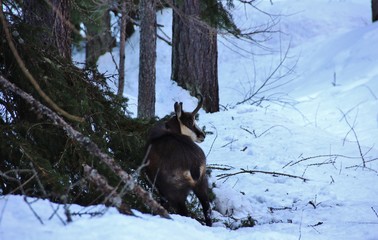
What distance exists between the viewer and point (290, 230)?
582 centimetres

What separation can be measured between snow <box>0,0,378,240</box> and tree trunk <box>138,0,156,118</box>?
1.11 feet

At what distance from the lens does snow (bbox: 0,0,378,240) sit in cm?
370

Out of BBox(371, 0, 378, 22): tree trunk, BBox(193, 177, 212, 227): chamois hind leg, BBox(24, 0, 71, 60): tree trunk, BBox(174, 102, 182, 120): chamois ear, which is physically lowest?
BBox(193, 177, 212, 227): chamois hind leg

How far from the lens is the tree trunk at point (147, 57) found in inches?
388

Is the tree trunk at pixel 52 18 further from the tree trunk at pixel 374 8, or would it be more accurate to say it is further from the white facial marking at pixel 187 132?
the tree trunk at pixel 374 8

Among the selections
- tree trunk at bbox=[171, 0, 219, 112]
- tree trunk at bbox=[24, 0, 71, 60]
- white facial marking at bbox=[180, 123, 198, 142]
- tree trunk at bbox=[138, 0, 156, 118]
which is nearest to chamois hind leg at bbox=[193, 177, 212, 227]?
white facial marking at bbox=[180, 123, 198, 142]

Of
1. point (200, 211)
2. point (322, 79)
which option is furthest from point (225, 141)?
point (322, 79)

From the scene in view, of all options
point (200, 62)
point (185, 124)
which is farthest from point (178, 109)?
point (200, 62)

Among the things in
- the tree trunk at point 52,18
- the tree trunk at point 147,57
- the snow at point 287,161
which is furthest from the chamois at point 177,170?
the tree trunk at point 147,57

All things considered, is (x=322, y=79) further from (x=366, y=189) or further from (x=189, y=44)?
(x=366, y=189)

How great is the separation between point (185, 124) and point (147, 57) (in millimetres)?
3475

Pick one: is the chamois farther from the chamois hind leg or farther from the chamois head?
the chamois head

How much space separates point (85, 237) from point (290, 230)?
9.88 feet

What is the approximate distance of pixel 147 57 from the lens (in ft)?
32.8
